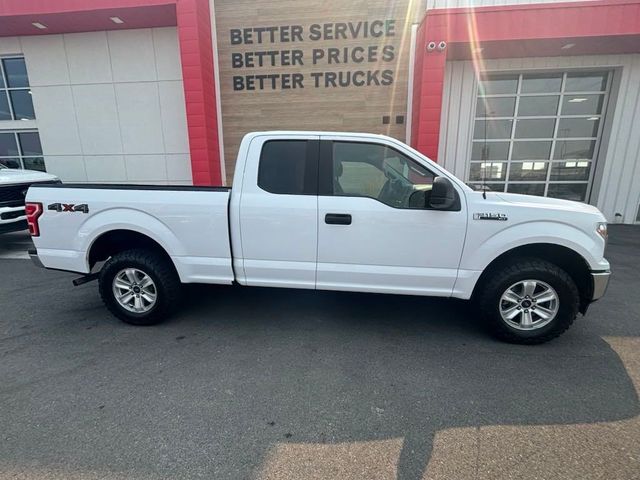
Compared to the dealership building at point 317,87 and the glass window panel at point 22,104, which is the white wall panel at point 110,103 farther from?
the glass window panel at point 22,104

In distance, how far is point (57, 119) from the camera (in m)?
10.0

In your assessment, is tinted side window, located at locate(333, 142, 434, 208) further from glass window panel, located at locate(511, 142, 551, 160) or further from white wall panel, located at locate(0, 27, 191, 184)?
white wall panel, located at locate(0, 27, 191, 184)

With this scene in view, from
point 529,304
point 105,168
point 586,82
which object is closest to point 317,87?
point 105,168

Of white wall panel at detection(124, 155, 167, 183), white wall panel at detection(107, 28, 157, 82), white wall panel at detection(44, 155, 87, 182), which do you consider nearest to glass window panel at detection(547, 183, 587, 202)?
white wall panel at detection(124, 155, 167, 183)

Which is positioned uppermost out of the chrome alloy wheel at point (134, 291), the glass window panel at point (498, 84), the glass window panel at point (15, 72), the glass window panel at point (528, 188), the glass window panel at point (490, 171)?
the glass window panel at point (15, 72)

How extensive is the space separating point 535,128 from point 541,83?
1.12 meters

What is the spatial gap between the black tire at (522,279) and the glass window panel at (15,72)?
13382mm

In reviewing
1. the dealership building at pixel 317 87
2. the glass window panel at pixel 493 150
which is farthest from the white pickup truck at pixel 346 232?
the glass window panel at pixel 493 150

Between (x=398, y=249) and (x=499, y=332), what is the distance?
1301 mm

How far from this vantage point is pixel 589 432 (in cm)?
227

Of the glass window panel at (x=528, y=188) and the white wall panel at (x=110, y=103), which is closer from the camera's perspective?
the white wall panel at (x=110, y=103)

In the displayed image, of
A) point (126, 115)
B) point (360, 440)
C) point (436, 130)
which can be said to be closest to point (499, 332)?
point (360, 440)

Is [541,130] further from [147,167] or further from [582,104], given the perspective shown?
[147,167]

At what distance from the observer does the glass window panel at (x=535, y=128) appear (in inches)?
354
